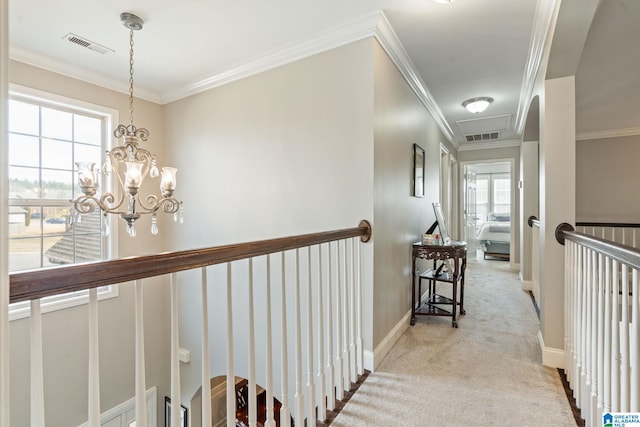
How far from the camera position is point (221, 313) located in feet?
10.1

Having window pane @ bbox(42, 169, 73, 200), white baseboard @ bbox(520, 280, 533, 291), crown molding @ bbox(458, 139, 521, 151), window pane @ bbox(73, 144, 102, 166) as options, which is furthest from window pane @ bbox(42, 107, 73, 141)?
crown molding @ bbox(458, 139, 521, 151)

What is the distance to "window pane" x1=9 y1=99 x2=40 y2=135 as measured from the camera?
2711 mm

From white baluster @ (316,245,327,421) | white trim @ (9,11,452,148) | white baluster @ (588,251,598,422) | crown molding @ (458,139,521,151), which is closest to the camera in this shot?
white baluster @ (588,251,598,422)

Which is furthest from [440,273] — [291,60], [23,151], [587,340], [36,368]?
[23,151]

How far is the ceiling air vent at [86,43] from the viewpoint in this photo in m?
2.48

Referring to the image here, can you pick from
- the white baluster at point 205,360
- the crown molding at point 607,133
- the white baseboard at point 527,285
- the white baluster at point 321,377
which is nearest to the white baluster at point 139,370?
the white baluster at point 205,360

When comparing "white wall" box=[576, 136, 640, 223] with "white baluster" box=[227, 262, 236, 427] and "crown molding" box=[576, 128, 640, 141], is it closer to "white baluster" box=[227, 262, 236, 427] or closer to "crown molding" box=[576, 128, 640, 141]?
"crown molding" box=[576, 128, 640, 141]

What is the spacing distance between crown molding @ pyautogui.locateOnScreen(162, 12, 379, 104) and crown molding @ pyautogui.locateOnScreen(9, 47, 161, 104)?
48cm

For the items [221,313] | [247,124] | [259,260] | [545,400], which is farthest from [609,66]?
[221,313]

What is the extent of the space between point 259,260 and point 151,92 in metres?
2.44

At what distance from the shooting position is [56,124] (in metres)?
2.98

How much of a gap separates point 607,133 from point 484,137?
5.54 ft

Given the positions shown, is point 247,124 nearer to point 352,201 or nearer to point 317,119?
point 317,119
